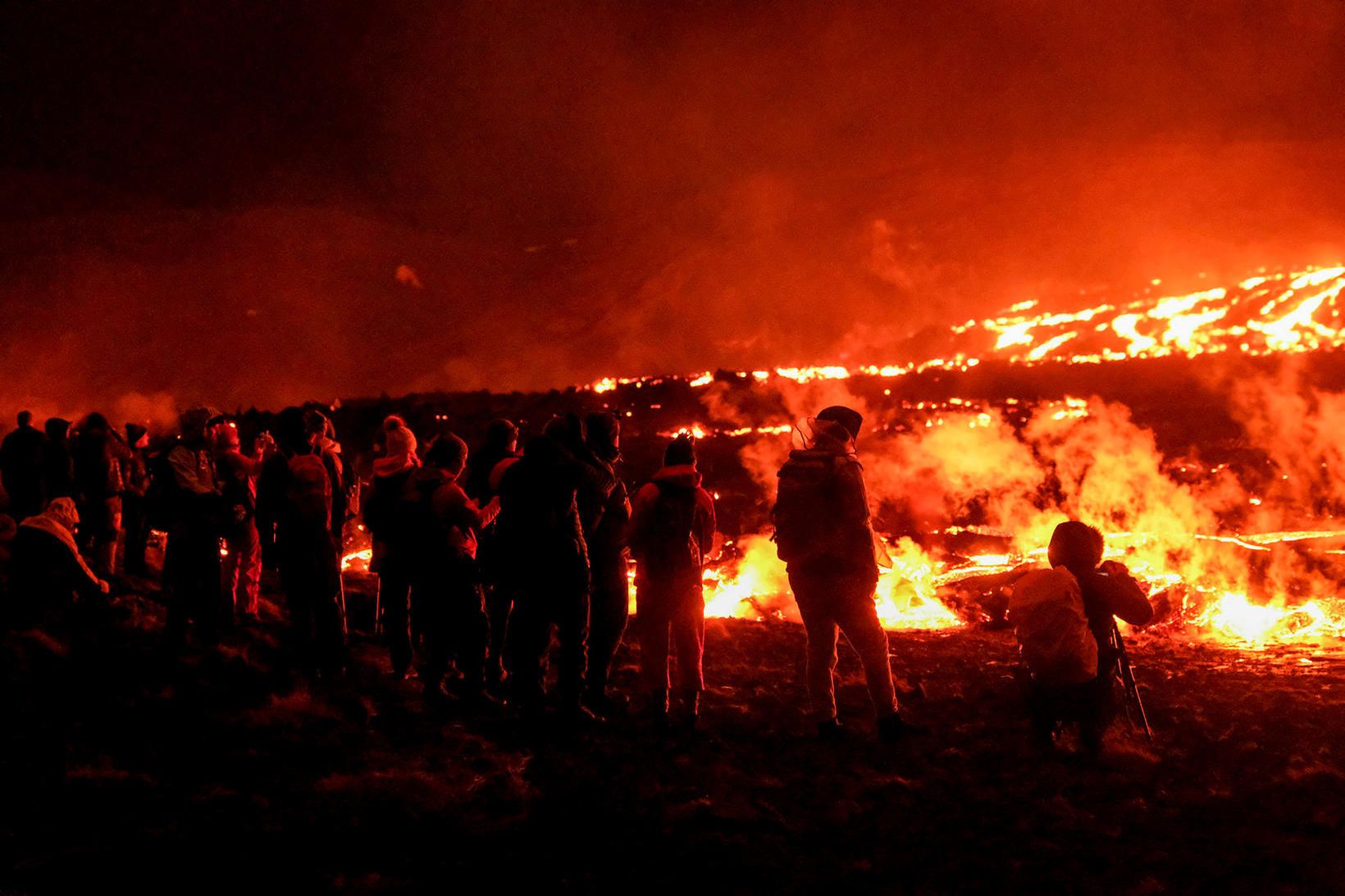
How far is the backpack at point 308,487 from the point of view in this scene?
250 inches

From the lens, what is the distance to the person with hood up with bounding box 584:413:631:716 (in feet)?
20.5

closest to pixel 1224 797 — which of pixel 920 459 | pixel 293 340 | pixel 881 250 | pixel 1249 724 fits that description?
pixel 1249 724

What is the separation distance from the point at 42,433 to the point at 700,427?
46.1ft

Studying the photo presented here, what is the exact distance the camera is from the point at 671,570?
20.1ft

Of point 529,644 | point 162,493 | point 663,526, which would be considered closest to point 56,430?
point 162,493

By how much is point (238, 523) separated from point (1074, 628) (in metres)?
5.95

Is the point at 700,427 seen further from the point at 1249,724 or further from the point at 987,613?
the point at 1249,724

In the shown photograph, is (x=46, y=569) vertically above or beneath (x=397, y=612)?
above

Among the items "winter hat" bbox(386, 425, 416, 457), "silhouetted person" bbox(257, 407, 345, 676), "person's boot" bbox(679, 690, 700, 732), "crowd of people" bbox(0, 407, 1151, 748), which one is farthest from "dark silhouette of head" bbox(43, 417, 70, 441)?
"person's boot" bbox(679, 690, 700, 732)

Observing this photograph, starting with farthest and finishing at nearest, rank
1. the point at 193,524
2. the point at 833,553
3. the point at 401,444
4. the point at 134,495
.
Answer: the point at 134,495 < the point at 193,524 < the point at 401,444 < the point at 833,553

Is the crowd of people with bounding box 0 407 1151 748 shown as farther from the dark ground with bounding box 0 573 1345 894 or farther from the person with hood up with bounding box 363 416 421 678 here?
the dark ground with bounding box 0 573 1345 894

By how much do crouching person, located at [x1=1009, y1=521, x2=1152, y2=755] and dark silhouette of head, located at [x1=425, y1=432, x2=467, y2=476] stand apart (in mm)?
3739

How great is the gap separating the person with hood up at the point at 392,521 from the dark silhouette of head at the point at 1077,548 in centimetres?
422

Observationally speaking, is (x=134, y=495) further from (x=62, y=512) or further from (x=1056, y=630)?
(x=1056, y=630)
